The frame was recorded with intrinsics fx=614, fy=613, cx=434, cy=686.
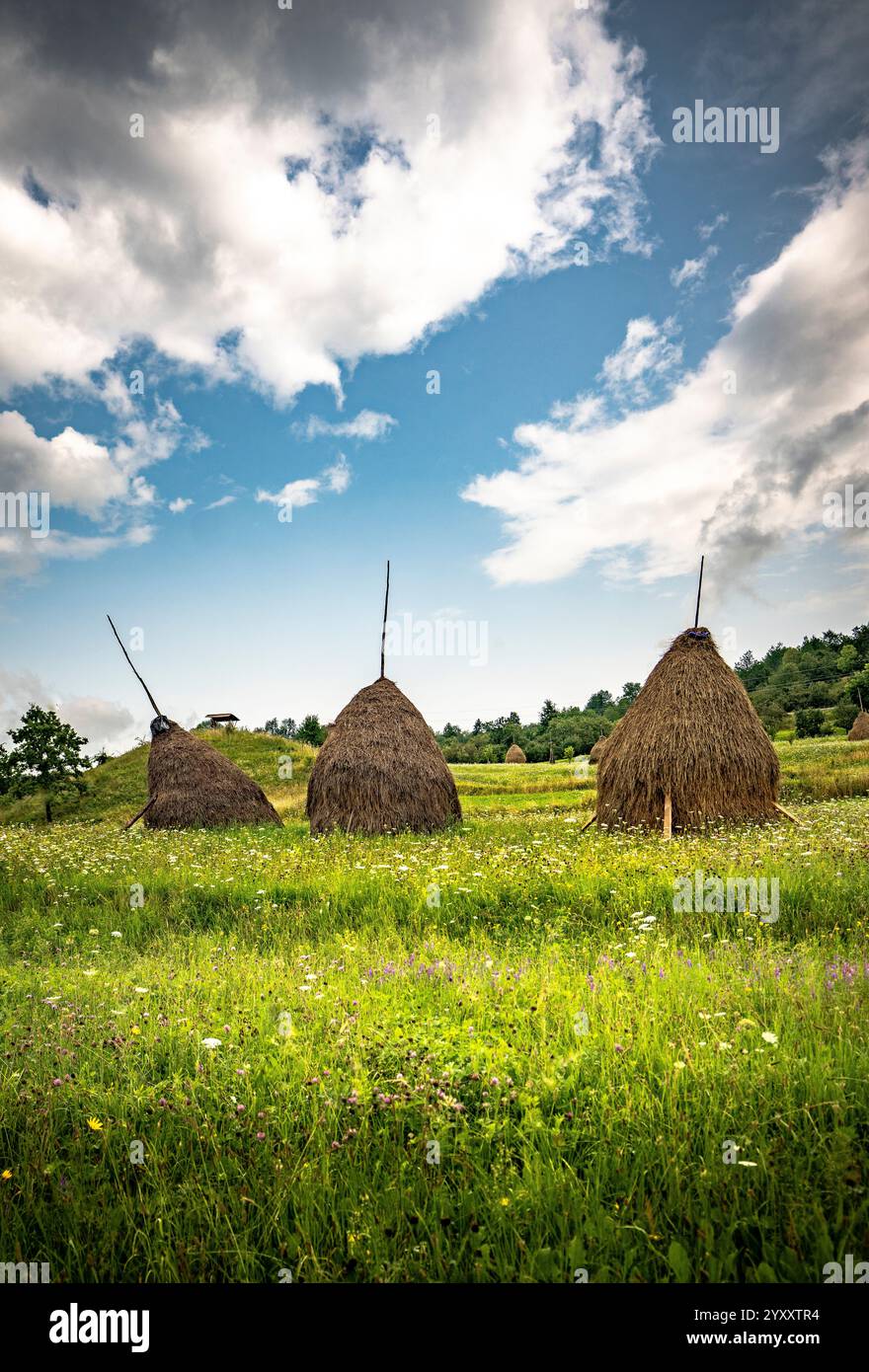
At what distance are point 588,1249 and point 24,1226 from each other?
237cm

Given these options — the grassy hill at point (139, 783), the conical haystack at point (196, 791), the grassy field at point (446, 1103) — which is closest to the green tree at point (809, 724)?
the grassy hill at point (139, 783)

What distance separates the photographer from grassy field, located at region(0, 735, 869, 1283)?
2400 mm

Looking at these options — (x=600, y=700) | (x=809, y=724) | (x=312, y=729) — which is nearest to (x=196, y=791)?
(x=312, y=729)

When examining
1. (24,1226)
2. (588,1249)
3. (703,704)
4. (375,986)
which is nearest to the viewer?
(588,1249)

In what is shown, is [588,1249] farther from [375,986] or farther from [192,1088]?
[375,986]

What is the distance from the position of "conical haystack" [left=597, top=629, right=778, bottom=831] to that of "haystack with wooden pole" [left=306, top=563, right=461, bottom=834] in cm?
475

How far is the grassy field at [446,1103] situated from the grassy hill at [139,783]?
22.8 m

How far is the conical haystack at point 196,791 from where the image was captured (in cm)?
2027

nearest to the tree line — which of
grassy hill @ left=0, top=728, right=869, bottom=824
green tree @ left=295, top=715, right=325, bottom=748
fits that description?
green tree @ left=295, top=715, right=325, bottom=748

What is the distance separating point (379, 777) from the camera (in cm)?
1669

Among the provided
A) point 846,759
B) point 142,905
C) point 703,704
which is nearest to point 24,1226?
point 142,905

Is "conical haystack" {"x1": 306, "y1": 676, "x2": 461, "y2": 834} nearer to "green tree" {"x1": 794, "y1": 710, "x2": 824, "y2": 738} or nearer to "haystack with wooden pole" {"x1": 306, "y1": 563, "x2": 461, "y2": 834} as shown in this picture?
"haystack with wooden pole" {"x1": 306, "y1": 563, "x2": 461, "y2": 834}

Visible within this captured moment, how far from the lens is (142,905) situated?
334 inches
